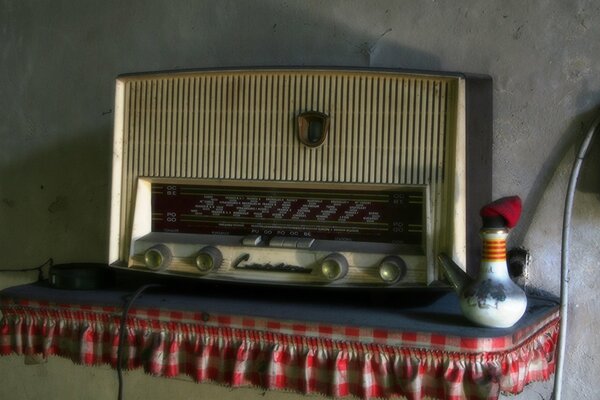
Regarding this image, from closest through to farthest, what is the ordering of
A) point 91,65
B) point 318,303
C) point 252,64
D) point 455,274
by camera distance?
1. point 455,274
2. point 318,303
3. point 252,64
4. point 91,65

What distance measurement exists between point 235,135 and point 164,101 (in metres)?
0.16

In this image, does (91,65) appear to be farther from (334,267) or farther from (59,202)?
(334,267)

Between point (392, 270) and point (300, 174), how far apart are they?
9.5 inches

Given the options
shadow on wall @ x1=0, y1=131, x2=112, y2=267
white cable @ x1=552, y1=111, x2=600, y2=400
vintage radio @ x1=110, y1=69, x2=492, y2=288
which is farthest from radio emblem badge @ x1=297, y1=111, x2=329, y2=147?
shadow on wall @ x1=0, y1=131, x2=112, y2=267

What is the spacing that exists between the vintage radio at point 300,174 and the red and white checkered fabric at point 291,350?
112mm

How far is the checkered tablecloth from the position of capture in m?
1.00

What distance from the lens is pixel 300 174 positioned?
1.21 meters

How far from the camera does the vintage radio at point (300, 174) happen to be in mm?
1151

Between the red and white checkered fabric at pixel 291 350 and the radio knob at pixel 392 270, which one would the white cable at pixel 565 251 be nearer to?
the red and white checkered fabric at pixel 291 350

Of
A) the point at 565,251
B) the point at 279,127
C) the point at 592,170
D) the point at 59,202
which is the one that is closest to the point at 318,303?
the point at 279,127

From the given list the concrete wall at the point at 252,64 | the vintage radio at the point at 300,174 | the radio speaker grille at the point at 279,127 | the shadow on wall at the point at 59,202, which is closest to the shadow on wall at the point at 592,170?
the concrete wall at the point at 252,64

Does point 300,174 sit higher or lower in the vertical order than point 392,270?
higher

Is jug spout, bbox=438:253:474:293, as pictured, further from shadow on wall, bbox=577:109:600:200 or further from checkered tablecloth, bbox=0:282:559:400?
shadow on wall, bbox=577:109:600:200

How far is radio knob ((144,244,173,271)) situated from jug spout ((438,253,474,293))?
1.65 feet
